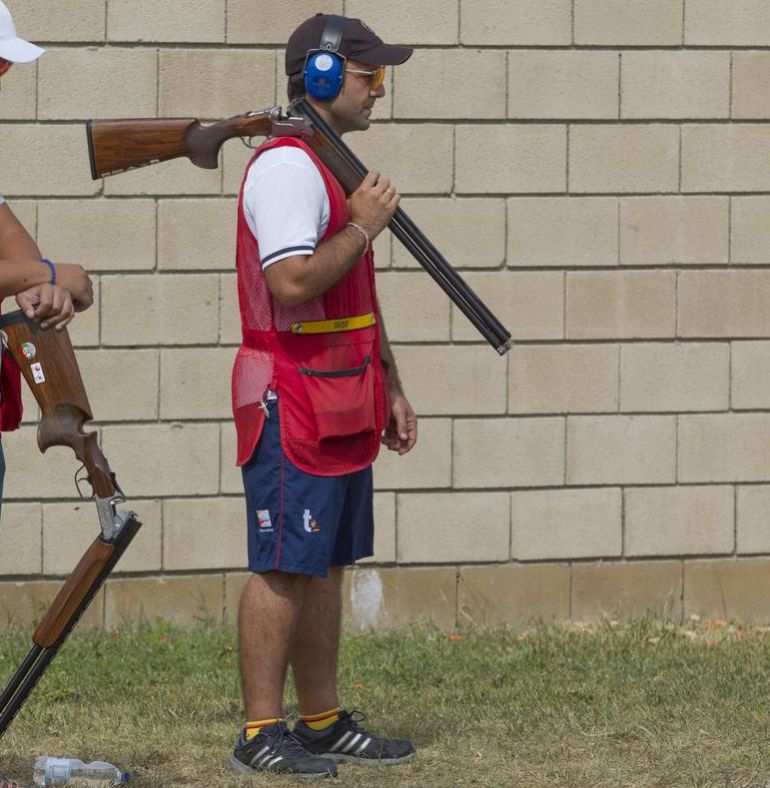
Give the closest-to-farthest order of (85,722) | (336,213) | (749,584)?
(336,213)
(85,722)
(749,584)

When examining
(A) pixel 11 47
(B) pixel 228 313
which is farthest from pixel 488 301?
(A) pixel 11 47

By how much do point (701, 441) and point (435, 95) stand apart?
1.83 meters

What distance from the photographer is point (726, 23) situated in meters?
6.68

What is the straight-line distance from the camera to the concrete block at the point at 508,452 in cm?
664

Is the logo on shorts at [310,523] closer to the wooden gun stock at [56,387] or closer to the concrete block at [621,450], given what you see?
the wooden gun stock at [56,387]

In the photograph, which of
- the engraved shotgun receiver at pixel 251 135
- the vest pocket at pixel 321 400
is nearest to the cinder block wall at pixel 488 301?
the engraved shotgun receiver at pixel 251 135

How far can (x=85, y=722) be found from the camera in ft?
17.4

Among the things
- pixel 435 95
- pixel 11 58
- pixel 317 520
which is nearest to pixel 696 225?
pixel 435 95

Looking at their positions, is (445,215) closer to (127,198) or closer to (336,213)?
(127,198)

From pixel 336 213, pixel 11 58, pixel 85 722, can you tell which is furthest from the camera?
pixel 85 722

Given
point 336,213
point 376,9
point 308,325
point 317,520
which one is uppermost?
point 376,9

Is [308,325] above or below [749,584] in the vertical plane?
above

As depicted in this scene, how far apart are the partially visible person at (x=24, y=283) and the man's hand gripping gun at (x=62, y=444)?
4 centimetres

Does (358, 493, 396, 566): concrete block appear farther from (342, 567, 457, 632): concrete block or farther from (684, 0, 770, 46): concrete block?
(684, 0, 770, 46): concrete block
